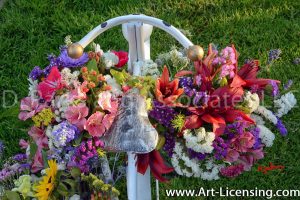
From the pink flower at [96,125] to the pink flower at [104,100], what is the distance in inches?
0.9

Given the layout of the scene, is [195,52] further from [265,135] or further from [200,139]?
[265,135]

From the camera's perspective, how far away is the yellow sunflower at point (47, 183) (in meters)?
1.58

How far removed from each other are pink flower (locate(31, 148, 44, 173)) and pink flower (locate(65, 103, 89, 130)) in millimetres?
206

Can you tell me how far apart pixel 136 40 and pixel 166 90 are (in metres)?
0.31

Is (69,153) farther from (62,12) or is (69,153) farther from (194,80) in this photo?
(62,12)

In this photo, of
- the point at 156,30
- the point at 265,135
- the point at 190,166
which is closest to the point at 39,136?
the point at 190,166

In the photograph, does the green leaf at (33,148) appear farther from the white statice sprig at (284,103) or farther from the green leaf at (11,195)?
the white statice sprig at (284,103)

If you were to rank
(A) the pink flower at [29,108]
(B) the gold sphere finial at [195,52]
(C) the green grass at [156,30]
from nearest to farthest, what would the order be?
1. (B) the gold sphere finial at [195,52]
2. (A) the pink flower at [29,108]
3. (C) the green grass at [156,30]

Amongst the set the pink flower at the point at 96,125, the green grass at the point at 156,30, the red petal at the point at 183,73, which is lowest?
the pink flower at the point at 96,125

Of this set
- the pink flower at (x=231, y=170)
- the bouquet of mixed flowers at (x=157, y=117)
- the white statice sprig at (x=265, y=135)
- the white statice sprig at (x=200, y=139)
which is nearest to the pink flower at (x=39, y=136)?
the bouquet of mixed flowers at (x=157, y=117)

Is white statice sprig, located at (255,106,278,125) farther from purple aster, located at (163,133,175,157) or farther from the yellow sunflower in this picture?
the yellow sunflower

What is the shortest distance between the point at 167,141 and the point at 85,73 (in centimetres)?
34

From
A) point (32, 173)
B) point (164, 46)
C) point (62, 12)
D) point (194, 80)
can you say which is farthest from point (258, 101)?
point (62, 12)

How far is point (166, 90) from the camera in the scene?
151cm
